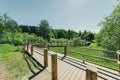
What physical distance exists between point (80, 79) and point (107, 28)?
12395 millimetres

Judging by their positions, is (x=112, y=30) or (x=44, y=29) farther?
(x=44, y=29)

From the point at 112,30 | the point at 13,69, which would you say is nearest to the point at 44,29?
the point at 112,30

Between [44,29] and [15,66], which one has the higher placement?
[44,29]

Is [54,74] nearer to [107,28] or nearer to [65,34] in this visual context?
[107,28]

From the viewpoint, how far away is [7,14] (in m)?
49.9

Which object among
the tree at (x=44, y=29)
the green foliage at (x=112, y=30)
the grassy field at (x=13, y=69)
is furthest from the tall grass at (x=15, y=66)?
the tree at (x=44, y=29)

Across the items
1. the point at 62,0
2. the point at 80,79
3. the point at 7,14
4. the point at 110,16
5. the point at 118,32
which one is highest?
the point at 7,14

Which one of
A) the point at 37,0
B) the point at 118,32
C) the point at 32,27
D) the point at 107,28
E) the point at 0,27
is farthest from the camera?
the point at 32,27

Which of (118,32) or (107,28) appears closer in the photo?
(118,32)

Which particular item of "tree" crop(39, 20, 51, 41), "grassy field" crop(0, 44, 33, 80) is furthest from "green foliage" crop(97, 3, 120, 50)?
"tree" crop(39, 20, 51, 41)

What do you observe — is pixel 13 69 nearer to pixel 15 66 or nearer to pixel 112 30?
pixel 15 66

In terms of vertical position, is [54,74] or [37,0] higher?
[37,0]

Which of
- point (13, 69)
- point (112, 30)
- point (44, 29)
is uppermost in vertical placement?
point (44, 29)

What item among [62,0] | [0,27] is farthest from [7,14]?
[62,0]
